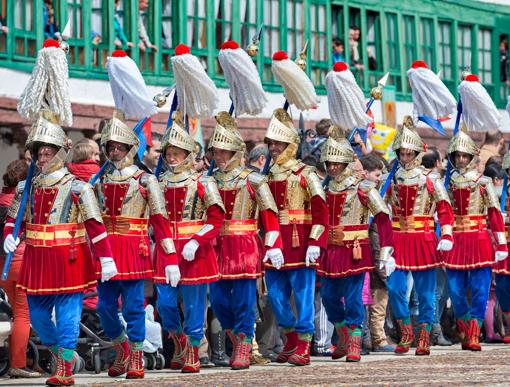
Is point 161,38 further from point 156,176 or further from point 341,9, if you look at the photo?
point 156,176

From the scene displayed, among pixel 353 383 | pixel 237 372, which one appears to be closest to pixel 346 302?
pixel 237 372

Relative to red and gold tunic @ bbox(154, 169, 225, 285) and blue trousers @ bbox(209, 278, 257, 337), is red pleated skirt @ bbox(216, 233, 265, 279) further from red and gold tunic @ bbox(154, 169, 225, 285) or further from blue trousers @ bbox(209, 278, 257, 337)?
red and gold tunic @ bbox(154, 169, 225, 285)

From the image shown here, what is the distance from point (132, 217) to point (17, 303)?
1.21 metres

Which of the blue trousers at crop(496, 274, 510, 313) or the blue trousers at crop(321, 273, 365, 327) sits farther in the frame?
the blue trousers at crop(496, 274, 510, 313)

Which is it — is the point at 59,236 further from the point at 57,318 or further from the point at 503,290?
the point at 503,290

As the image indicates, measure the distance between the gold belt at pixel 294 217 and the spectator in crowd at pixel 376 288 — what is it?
5.59ft

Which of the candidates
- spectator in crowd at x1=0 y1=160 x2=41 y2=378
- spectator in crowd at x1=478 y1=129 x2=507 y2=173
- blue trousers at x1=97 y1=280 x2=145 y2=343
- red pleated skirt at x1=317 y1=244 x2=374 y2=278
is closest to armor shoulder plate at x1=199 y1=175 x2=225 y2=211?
blue trousers at x1=97 y1=280 x2=145 y2=343

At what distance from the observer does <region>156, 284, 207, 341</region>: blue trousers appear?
1570cm

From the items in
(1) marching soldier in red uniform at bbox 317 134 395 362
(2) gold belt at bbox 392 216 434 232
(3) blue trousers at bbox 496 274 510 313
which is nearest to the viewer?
(1) marching soldier in red uniform at bbox 317 134 395 362

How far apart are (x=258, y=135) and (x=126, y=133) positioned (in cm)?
1112

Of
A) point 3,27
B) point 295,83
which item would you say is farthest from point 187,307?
point 3,27

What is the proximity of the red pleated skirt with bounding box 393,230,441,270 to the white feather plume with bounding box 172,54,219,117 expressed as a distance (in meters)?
2.57

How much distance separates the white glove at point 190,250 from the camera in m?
15.5

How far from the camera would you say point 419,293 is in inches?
699
